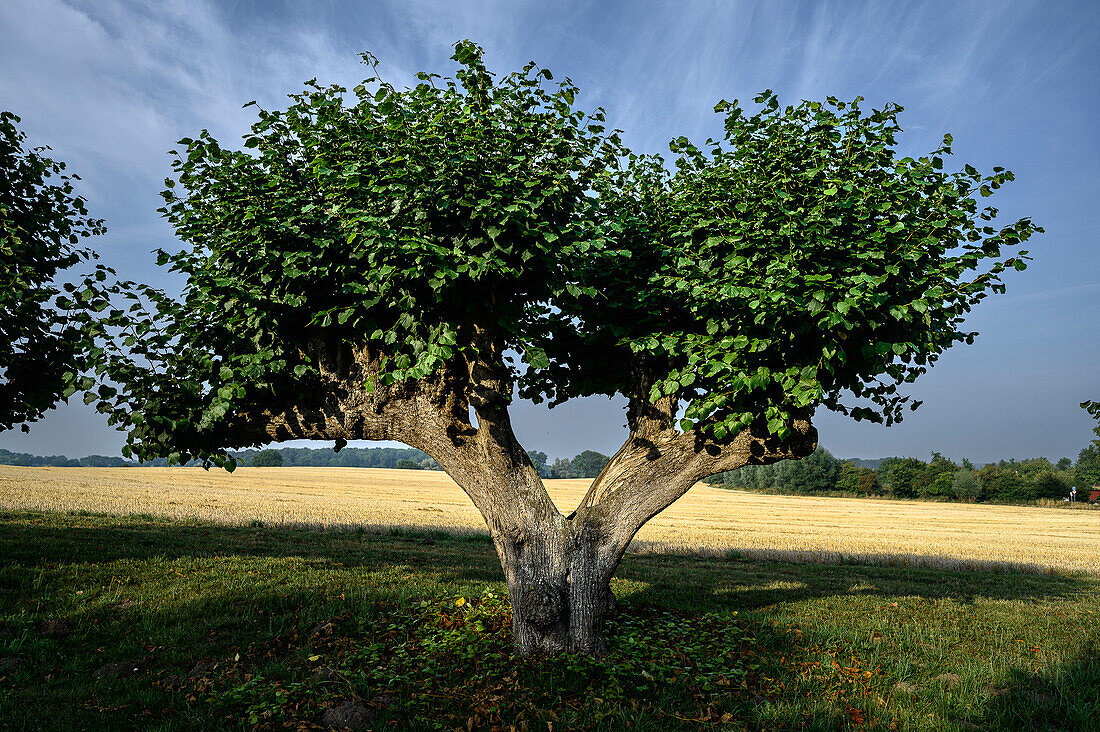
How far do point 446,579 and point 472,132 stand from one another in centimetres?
1038

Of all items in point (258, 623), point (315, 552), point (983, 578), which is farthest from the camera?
point (983, 578)

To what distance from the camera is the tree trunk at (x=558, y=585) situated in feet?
26.1

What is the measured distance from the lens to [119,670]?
7.78 meters

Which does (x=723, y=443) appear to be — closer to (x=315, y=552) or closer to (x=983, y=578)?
(x=315, y=552)

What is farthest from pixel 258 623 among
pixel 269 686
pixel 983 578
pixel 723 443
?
pixel 983 578

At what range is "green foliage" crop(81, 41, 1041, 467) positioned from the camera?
6.67m

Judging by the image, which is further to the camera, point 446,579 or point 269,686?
point 446,579

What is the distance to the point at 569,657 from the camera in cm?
766

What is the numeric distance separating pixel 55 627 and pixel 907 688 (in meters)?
12.5

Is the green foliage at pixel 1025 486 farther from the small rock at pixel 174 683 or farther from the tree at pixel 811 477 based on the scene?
the small rock at pixel 174 683

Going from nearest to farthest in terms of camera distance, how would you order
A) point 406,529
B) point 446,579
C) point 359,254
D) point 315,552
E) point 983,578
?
point 359,254, point 446,579, point 315,552, point 983,578, point 406,529

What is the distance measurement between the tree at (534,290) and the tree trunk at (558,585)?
1.2 inches

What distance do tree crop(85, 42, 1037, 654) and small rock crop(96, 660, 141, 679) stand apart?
286cm

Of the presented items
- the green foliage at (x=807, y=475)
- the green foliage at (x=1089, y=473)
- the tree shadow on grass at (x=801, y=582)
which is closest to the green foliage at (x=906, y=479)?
the green foliage at (x=807, y=475)
